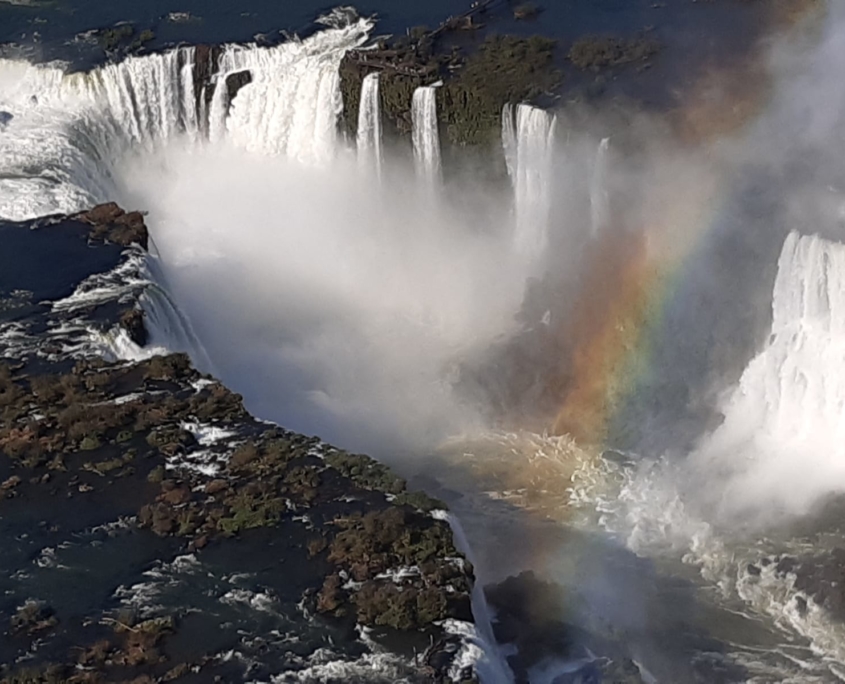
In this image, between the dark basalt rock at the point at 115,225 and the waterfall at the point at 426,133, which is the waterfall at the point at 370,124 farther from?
the dark basalt rock at the point at 115,225

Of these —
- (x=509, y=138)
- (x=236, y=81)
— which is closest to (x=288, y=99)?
(x=236, y=81)

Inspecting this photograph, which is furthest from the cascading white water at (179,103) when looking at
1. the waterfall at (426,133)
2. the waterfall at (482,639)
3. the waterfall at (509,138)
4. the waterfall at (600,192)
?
the waterfall at (482,639)

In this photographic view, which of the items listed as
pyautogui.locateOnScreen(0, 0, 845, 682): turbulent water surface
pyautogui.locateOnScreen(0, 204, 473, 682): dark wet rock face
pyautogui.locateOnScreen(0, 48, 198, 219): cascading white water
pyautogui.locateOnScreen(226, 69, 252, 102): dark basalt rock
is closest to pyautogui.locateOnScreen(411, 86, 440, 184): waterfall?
pyautogui.locateOnScreen(0, 0, 845, 682): turbulent water surface

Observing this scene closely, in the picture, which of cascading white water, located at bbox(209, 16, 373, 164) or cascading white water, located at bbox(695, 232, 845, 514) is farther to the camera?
cascading white water, located at bbox(209, 16, 373, 164)

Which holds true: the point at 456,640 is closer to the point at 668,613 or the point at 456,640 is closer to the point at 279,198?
the point at 668,613

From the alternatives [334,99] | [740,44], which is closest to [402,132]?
[334,99]

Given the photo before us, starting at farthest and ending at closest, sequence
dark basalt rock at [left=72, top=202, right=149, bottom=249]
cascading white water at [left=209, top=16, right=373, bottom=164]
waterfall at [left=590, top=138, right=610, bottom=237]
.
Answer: cascading white water at [left=209, top=16, right=373, bottom=164] → waterfall at [left=590, top=138, right=610, bottom=237] → dark basalt rock at [left=72, top=202, right=149, bottom=249]

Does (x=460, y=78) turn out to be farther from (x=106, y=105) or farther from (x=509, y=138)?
(x=106, y=105)

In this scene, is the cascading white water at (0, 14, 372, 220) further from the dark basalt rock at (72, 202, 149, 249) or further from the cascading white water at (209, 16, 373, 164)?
the dark basalt rock at (72, 202, 149, 249)
